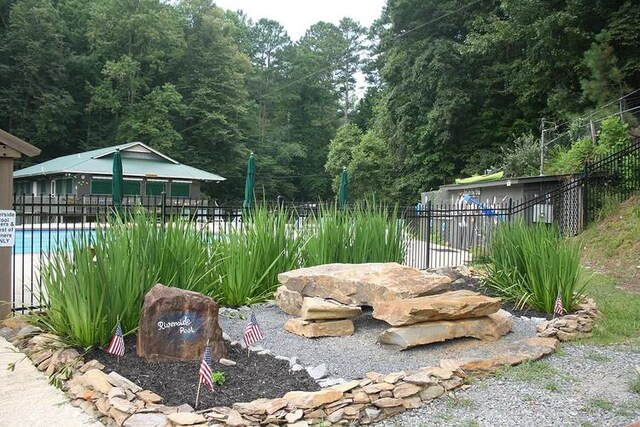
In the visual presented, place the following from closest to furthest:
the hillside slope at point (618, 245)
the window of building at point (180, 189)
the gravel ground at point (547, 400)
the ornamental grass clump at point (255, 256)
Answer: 1. the gravel ground at point (547, 400)
2. the ornamental grass clump at point (255, 256)
3. the hillside slope at point (618, 245)
4. the window of building at point (180, 189)

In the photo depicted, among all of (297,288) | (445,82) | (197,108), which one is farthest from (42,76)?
(297,288)

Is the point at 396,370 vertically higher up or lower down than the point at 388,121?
lower down

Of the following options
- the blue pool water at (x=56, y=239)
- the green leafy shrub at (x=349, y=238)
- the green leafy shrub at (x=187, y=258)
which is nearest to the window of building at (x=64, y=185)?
the blue pool water at (x=56, y=239)

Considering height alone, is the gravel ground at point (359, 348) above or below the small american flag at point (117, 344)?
below

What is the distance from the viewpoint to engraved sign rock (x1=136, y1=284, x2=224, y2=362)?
421cm

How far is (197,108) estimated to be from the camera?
4403cm

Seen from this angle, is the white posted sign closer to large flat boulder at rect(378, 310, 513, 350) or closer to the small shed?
large flat boulder at rect(378, 310, 513, 350)

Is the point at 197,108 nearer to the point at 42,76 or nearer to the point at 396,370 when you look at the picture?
the point at 42,76

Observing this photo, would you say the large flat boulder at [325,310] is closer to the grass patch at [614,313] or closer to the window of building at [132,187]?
the grass patch at [614,313]

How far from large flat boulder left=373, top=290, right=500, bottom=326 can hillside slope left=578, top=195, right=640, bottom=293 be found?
173 inches

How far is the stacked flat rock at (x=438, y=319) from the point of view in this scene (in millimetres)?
4754

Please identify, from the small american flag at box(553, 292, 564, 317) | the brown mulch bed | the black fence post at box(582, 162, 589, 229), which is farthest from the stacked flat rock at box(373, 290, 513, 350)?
the black fence post at box(582, 162, 589, 229)

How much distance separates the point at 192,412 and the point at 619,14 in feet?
65.2

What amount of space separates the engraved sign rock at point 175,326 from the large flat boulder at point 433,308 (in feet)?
5.02
